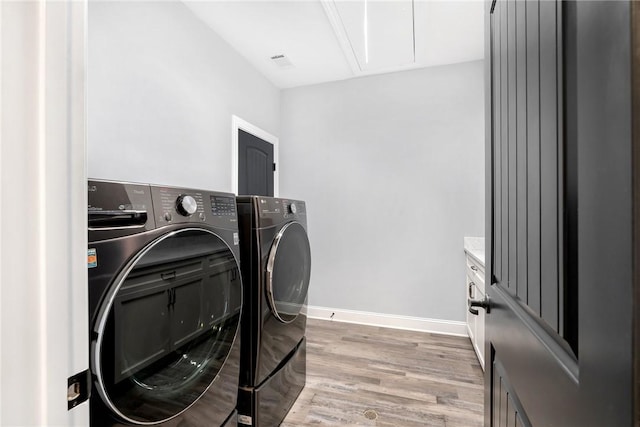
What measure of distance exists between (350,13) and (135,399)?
94.7 inches

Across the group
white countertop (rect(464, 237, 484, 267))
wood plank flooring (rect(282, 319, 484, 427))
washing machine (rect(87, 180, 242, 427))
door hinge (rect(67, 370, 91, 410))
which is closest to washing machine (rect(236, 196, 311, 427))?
washing machine (rect(87, 180, 242, 427))

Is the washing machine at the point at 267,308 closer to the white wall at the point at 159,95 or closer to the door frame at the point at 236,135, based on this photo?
the white wall at the point at 159,95

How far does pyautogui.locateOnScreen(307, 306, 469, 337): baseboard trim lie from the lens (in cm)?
287

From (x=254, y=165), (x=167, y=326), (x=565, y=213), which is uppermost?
(x=254, y=165)

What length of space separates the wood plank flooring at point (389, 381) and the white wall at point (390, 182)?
1.35 ft

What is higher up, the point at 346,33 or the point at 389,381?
the point at 346,33

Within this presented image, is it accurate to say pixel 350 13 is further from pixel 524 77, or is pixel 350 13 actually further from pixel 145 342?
pixel 145 342

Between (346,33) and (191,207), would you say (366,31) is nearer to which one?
(346,33)

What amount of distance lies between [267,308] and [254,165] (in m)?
1.80

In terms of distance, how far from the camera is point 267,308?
1455 mm

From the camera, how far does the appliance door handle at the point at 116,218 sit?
0.72 m

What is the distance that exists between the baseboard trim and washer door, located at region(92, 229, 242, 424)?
2157mm

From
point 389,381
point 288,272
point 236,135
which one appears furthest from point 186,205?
point 389,381

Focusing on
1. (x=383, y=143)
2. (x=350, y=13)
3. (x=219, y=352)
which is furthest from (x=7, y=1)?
(x=383, y=143)
